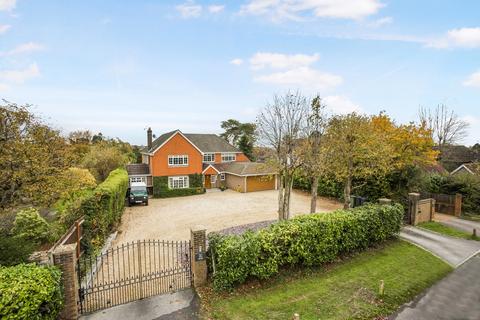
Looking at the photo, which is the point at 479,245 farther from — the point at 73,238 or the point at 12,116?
the point at 12,116

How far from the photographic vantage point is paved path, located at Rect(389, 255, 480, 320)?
24.6 ft

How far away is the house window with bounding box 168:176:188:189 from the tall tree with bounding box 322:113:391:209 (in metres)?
18.8

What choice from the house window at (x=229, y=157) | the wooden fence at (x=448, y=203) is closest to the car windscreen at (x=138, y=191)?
the house window at (x=229, y=157)

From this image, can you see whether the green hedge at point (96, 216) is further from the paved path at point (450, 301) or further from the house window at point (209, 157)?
the house window at point (209, 157)

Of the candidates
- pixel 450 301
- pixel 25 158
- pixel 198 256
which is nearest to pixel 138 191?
pixel 25 158

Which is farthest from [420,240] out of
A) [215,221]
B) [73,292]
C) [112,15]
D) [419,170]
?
[112,15]

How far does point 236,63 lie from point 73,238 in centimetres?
1516

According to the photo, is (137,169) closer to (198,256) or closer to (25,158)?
(25,158)

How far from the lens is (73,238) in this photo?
10133mm

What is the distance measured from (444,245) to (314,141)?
8.74 metres

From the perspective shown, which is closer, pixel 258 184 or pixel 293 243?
pixel 293 243

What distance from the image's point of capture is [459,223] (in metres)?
17.2

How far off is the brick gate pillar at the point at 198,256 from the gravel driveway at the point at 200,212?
6.34m

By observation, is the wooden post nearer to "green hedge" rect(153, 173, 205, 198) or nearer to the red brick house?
the red brick house
